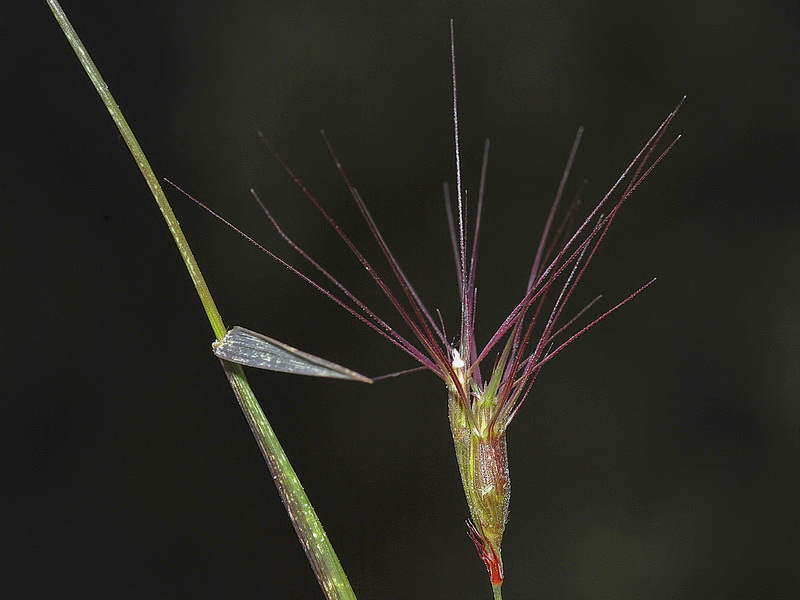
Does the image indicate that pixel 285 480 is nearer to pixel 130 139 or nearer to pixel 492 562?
pixel 492 562

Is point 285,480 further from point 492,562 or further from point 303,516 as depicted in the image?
point 492,562

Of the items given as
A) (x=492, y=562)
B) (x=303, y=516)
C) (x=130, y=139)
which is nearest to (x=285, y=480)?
(x=303, y=516)

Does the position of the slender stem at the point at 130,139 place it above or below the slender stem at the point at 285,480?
above

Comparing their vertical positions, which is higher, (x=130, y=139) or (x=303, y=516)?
(x=130, y=139)

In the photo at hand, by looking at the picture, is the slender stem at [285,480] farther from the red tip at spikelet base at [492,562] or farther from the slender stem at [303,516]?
the red tip at spikelet base at [492,562]

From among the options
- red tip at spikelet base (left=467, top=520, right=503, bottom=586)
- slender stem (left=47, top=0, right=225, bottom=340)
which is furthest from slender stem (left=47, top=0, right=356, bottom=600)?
red tip at spikelet base (left=467, top=520, right=503, bottom=586)

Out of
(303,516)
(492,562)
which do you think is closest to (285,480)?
(303,516)

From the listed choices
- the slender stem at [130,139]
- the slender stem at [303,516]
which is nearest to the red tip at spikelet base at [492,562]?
the slender stem at [303,516]

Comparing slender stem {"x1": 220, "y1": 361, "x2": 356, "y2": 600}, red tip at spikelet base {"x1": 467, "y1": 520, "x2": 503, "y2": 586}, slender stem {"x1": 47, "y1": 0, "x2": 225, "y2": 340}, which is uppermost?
slender stem {"x1": 47, "y1": 0, "x2": 225, "y2": 340}

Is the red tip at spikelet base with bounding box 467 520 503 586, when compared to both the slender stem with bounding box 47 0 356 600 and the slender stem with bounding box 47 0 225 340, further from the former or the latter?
the slender stem with bounding box 47 0 225 340

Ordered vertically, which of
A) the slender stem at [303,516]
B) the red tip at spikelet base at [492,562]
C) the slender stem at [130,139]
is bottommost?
the red tip at spikelet base at [492,562]

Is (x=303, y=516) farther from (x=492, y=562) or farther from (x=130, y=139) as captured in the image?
(x=130, y=139)
